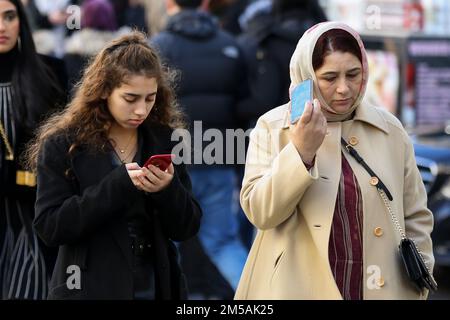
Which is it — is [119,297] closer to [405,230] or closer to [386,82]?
[405,230]

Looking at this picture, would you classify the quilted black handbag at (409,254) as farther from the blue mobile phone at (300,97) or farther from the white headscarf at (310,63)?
the blue mobile phone at (300,97)

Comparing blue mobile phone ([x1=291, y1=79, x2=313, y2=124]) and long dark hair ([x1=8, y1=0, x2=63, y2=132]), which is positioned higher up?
long dark hair ([x1=8, y1=0, x2=63, y2=132])

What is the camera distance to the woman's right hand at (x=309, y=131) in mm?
4113

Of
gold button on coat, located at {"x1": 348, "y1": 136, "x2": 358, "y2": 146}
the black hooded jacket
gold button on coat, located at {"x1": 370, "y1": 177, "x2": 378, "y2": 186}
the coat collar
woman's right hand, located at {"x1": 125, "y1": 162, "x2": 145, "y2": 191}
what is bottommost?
gold button on coat, located at {"x1": 370, "y1": 177, "x2": 378, "y2": 186}

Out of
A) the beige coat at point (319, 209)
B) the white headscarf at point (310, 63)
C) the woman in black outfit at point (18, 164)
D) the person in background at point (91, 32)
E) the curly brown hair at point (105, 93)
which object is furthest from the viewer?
the person in background at point (91, 32)

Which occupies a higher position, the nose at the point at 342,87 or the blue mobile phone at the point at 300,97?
the nose at the point at 342,87

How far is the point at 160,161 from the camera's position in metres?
4.52

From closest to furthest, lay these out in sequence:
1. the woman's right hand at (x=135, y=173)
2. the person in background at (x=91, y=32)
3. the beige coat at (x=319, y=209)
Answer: the beige coat at (x=319, y=209)
the woman's right hand at (x=135, y=173)
the person in background at (x=91, y=32)

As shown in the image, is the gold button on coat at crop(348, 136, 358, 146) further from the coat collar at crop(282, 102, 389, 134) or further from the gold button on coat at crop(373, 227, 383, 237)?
the gold button on coat at crop(373, 227, 383, 237)

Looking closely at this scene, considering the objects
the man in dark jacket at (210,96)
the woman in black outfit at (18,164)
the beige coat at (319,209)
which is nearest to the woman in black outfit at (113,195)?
the beige coat at (319,209)

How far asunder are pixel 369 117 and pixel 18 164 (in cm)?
184

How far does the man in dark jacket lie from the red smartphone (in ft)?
11.1

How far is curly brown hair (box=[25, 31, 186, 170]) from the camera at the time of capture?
478 centimetres

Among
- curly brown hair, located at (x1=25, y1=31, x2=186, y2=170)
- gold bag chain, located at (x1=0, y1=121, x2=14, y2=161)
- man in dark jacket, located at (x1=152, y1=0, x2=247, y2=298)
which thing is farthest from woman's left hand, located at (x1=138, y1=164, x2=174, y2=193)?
man in dark jacket, located at (x1=152, y1=0, x2=247, y2=298)
